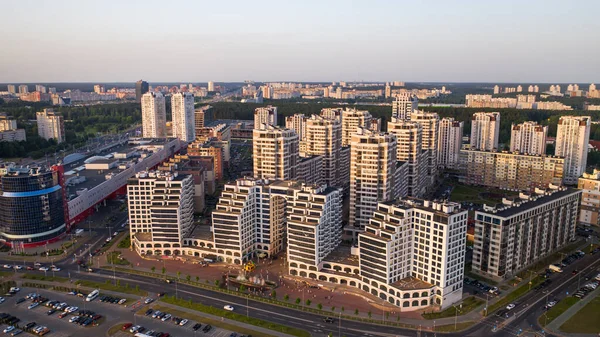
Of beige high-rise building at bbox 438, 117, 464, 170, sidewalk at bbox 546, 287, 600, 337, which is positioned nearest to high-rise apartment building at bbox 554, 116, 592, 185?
beige high-rise building at bbox 438, 117, 464, 170

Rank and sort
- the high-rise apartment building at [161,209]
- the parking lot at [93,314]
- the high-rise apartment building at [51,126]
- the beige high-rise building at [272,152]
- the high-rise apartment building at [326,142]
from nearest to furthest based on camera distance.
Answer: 1. the parking lot at [93,314]
2. the high-rise apartment building at [161,209]
3. the beige high-rise building at [272,152]
4. the high-rise apartment building at [326,142]
5. the high-rise apartment building at [51,126]

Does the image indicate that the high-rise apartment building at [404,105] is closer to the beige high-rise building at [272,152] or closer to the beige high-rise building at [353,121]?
the beige high-rise building at [353,121]

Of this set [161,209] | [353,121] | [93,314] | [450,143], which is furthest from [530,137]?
[93,314]

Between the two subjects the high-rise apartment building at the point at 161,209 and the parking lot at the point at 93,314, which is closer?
the parking lot at the point at 93,314

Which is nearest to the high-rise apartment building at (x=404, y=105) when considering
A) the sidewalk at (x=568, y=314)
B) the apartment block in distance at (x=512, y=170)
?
the apartment block in distance at (x=512, y=170)

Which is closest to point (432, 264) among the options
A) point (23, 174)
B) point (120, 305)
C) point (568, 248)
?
point (568, 248)

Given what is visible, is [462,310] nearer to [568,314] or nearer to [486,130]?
[568,314]

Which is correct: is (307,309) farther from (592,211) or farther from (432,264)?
(592,211)
